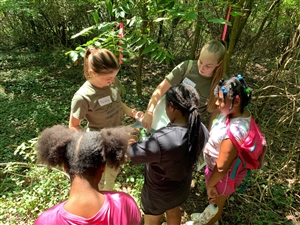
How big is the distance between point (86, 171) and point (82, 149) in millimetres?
107

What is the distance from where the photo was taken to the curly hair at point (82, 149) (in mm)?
1119

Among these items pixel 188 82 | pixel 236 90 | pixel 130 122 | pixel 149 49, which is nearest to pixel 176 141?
pixel 236 90

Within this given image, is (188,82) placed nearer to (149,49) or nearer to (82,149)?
(149,49)

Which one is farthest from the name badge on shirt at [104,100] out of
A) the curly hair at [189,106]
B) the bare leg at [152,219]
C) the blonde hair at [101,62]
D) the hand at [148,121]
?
the bare leg at [152,219]

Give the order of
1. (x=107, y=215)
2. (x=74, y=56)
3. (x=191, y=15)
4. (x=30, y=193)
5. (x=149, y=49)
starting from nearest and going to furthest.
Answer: (x=107, y=215), (x=191, y=15), (x=74, y=56), (x=149, y=49), (x=30, y=193)

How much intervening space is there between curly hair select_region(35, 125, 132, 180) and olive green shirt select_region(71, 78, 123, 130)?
1.74 ft

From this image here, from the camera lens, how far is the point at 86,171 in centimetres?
111

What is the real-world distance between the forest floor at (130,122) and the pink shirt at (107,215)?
1509 millimetres

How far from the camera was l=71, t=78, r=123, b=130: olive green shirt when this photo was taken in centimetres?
184

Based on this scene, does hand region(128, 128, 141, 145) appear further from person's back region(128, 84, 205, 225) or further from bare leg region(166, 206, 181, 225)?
bare leg region(166, 206, 181, 225)

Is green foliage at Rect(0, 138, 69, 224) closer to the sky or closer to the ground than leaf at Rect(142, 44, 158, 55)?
closer to the ground

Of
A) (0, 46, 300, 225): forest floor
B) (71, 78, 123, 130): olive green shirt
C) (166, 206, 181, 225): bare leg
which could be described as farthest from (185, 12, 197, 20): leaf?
(166, 206, 181, 225): bare leg

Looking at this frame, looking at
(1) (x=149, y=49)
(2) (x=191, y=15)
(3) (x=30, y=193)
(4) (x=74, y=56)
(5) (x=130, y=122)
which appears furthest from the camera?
(5) (x=130, y=122)

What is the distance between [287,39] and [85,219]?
6.04 meters
